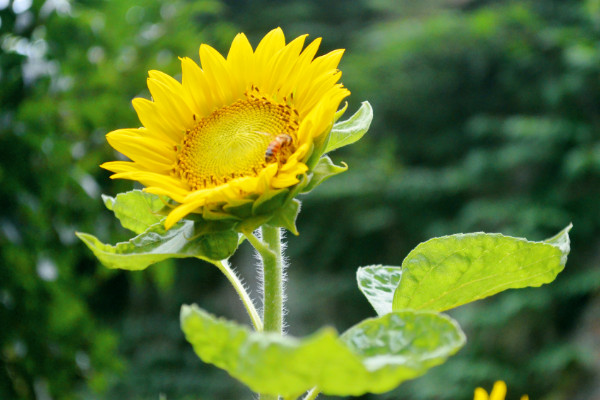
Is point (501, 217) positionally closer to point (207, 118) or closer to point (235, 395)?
point (235, 395)

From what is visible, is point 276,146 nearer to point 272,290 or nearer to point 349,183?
point 272,290

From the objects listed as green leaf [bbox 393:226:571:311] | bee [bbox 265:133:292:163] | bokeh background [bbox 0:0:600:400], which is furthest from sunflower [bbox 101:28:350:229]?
bokeh background [bbox 0:0:600:400]

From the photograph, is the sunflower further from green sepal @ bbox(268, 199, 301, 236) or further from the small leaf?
the small leaf

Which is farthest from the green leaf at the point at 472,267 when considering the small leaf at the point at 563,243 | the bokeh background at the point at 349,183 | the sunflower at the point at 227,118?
the bokeh background at the point at 349,183

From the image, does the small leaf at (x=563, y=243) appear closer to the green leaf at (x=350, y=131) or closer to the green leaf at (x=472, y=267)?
the green leaf at (x=472, y=267)

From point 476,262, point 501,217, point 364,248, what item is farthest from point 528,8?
point 476,262

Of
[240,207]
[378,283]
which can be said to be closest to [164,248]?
[240,207]
